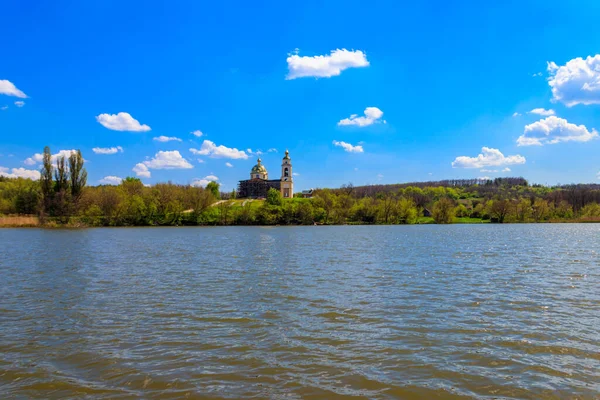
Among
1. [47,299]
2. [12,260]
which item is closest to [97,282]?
[47,299]

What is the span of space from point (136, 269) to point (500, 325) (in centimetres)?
2187

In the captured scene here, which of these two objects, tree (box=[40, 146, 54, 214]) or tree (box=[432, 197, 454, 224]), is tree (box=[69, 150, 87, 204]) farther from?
tree (box=[432, 197, 454, 224])

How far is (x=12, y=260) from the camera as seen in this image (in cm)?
3169

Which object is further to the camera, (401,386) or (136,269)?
(136,269)

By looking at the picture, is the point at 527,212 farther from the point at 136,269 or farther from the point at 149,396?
the point at 149,396

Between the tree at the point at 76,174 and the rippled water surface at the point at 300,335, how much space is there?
9029 centimetres

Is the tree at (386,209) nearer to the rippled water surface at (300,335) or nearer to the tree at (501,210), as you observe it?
the tree at (501,210)

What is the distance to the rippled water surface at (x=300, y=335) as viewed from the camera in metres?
8.89

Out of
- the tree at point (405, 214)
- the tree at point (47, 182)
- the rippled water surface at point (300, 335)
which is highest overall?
the tree at point (47, 182)

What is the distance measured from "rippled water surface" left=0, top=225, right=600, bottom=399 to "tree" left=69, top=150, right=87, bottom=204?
90.3m

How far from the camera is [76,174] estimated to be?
105 metres

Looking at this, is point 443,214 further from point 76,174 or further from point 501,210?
point 76,174

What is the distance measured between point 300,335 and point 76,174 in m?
109

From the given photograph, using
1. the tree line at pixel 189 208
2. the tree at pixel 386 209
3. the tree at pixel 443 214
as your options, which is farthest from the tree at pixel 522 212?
the tree at pixel 386 209
